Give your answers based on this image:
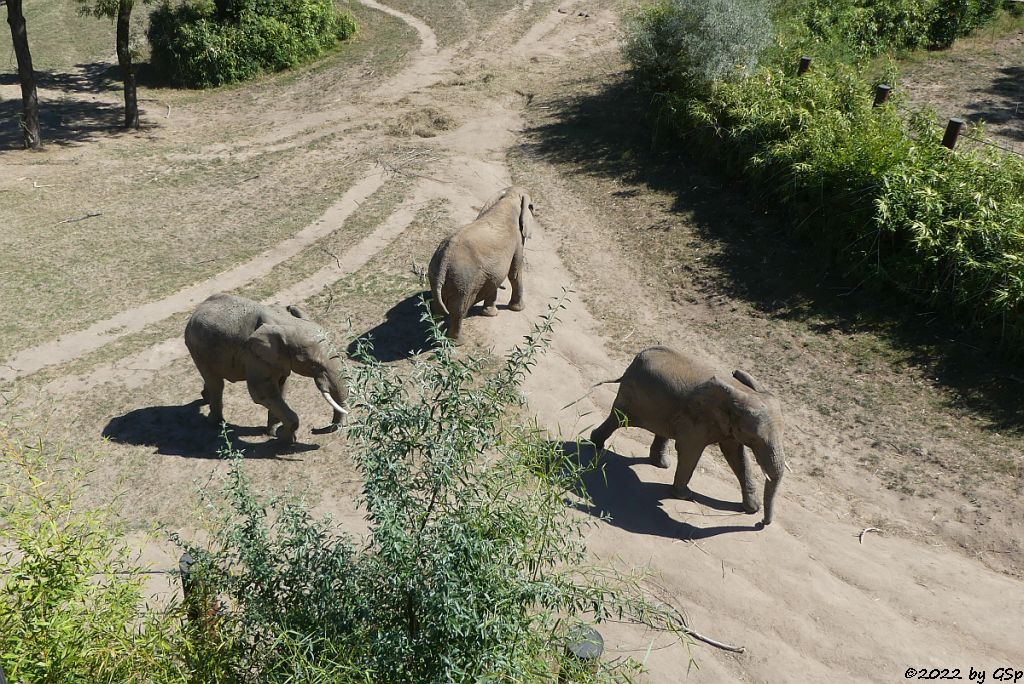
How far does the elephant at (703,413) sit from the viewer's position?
30.3ft

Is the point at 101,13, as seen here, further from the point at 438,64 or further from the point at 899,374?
the point at 899,374

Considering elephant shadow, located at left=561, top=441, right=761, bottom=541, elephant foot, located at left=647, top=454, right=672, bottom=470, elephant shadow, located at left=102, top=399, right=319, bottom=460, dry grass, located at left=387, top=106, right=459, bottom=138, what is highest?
dry grass, located at left=387, top=106, right=459, bottom=138

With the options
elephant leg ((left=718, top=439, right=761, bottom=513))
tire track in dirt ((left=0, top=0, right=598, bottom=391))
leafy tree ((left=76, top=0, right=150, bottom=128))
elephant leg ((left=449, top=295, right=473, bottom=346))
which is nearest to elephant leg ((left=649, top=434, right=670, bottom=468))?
elephant leg ((left=718, top=439, right=761, bottom=513))

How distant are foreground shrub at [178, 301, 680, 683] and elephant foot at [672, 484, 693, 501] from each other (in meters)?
4.29

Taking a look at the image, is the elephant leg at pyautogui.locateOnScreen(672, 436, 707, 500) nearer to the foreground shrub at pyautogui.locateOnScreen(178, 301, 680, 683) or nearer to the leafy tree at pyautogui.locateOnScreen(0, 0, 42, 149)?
the foreground shrub at pyautogui.locateOnScreen(178, 301, 680, 683)

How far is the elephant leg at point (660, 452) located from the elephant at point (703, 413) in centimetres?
27

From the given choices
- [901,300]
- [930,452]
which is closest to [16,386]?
[930,452]

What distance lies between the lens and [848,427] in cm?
1170

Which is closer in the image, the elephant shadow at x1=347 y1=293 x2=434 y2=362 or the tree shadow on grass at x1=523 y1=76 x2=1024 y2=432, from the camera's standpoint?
the tree shadow on grass at x1=523 y1=76 x2=1024 y2=432

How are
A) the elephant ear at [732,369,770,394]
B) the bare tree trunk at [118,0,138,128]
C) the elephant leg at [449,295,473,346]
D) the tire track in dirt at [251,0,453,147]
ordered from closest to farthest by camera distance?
the elephant ear at [732,369,770,394] < the elephant leg at [449,295,473,346] < the bare tree trunk at [118,0,138,128] < the tire track in dirt at [251,0,453,147]

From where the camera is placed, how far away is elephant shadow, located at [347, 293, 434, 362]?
512 inches

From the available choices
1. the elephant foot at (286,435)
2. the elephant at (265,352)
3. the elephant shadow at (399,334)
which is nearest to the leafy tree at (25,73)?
the elephant shadow at (399,334)

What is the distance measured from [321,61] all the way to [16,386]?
17627mm

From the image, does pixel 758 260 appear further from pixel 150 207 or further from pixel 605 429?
pixel 150 207
